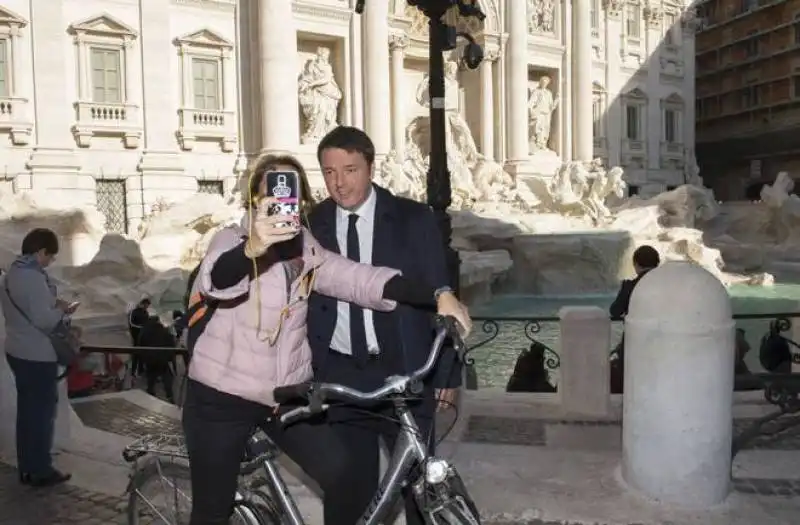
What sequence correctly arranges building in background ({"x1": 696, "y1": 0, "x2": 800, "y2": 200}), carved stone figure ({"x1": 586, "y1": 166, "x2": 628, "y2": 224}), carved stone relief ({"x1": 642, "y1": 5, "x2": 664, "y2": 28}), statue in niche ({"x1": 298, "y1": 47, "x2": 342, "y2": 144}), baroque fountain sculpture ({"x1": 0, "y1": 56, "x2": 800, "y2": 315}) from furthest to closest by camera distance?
building in background ({"x1": 696, "y1": 0, "x2": 800, "y2": 200}) < carved stone relief ({"x1": 642, "y1": 5, "x2": 664, "y2": 28}) < statue in niche ({"x1": 298, "y1": 47, "x2": 342, "y2": 144}) < carved stone figure ({"x1": 586, "y1": 166, "x2": 628, "y2": 224}) < baroque fountain sculpture ({"x1": 0, "y1": 56, "x2": 800, "y2": 315})

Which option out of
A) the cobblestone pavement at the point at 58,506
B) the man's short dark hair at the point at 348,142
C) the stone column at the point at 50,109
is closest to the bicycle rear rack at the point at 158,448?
the man's short dark hair at the point at 348,142

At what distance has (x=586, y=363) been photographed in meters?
6.03

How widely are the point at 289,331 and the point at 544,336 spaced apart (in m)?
11.8

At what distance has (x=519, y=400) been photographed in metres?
6.57

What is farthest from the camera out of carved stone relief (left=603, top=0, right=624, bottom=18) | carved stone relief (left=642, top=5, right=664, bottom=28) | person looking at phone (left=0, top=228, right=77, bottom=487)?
carved stone relief (left=642, top=5, right=664, bottom=28)

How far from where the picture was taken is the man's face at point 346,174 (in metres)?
2.83

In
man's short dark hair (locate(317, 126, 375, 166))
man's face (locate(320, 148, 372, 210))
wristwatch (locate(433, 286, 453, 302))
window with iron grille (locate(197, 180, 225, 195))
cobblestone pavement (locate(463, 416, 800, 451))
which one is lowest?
cobblestone pavement (locate(463, 416, 800, 451))

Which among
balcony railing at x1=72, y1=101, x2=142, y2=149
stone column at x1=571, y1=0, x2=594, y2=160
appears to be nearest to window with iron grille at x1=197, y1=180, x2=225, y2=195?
balcony railing at x1=72, y1=101, x2=142, y2=149

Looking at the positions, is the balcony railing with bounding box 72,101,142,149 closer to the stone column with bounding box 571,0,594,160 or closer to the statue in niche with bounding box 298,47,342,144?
the statue in niche with bounding box 298,47,342,144

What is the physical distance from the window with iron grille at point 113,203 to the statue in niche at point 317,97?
6.04 m

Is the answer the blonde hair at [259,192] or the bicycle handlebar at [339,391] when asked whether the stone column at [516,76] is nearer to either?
the blonde hair at [259,192]

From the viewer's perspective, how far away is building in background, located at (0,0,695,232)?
20.2 m

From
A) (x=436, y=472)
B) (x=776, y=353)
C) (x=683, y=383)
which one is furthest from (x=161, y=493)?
(x=776, y=353)

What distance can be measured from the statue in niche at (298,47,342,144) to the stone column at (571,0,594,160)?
1207cm
